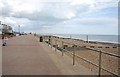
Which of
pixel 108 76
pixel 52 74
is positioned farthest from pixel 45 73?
pixel 108 76

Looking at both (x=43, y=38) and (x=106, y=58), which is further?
(x=43, y=38)

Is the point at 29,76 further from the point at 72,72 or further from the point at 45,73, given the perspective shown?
the point at 72,72

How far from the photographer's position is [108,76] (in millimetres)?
14102

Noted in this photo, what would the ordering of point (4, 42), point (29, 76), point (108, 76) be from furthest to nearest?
point (4, 42), point (108, 76), point (29, 76)

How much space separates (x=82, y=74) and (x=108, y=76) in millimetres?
4212

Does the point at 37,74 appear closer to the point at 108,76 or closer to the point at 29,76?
the point at 29,76

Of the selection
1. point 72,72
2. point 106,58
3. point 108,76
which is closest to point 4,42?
point 106,58

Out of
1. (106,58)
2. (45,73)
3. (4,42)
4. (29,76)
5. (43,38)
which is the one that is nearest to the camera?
(29,76)

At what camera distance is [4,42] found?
33.7 metres

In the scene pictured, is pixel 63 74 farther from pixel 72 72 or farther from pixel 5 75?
pixel 5 75

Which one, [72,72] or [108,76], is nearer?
[72,72]

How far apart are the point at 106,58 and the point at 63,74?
19942 millimetres

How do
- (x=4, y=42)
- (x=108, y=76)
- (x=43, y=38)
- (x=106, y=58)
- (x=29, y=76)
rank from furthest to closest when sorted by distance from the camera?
(x=43, y=38)
(x=4, y=42)
(x=106, y=58)
(x=108, y=76)
(x=29, y=76)

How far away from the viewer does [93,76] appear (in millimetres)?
9898
